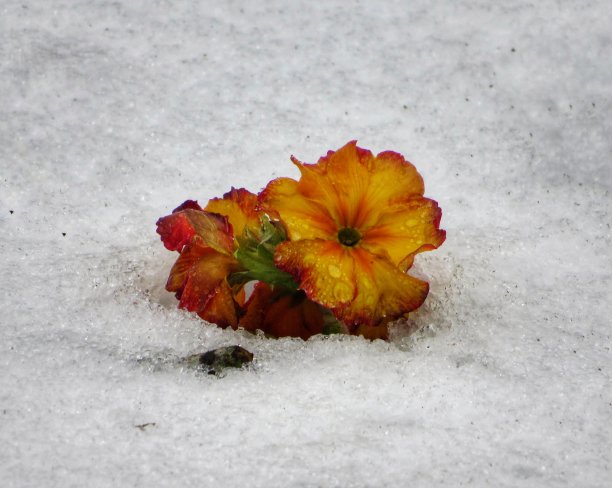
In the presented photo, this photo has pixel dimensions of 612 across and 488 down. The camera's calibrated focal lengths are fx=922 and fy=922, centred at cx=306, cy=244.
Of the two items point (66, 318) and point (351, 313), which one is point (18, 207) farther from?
point (351, 313)

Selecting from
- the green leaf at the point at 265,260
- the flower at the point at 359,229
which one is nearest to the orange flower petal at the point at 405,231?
the flower at the point at 359,229

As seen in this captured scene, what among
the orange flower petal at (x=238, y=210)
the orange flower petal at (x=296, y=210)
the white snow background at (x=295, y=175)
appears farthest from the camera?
the orange flower petal at (x=238, y=210)

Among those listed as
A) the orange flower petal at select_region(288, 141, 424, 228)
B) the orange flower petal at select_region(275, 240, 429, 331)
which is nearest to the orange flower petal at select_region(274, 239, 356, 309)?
the orange flower petal at select_region(275, 240, 429, 331)

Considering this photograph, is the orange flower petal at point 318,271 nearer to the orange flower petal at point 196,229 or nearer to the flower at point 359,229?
the flower at point 359,229

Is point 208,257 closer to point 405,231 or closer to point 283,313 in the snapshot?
point 283,313

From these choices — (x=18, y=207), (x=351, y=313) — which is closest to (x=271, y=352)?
(x=351, y=313)

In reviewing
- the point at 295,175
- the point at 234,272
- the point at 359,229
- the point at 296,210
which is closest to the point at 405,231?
the point at 359,229

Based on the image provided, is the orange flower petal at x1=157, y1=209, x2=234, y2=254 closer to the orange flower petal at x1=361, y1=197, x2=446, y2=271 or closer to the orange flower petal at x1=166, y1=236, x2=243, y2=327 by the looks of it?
the orange flower petal at x1=166, y1=236, x2=243, y2=327
